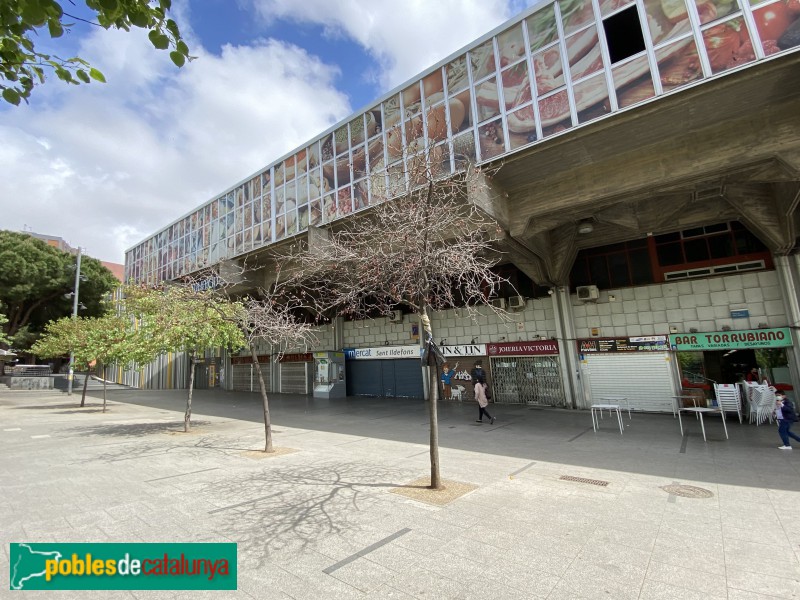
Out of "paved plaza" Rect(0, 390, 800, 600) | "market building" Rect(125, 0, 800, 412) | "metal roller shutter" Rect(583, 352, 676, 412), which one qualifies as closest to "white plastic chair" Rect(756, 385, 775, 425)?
"paved plaza" Rect(0, 390, 800, 600)

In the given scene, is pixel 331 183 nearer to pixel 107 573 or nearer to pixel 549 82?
pixel 549 82

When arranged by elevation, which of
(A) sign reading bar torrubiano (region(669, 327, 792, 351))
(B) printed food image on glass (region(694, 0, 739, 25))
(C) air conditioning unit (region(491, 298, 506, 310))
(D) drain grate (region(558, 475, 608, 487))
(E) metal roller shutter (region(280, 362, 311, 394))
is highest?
(B) printed food image on glass (region(694, 0, 739, 25))

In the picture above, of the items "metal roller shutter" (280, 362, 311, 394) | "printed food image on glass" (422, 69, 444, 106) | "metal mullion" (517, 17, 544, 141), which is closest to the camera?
"metal mullion" (517, 17, 544, 141)

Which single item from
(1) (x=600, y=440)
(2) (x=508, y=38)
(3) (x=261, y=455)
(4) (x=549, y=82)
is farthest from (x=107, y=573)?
(2) (x=508, y=38)

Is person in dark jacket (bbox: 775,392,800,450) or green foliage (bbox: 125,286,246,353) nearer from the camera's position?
person in dark jacket (bbox: 775,392,800,450)

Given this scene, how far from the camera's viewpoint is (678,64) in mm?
9375

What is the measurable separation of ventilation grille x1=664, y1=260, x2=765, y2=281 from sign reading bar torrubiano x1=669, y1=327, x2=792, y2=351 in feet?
7.18

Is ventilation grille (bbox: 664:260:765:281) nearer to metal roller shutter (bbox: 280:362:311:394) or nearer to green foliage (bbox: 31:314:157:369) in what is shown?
green foliage (bbox: 31:314:157:369)

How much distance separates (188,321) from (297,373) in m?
17.8

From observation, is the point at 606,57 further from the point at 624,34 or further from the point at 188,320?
the point at 188,320

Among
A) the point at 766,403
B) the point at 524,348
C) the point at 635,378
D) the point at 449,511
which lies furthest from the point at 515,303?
the point at 449,511

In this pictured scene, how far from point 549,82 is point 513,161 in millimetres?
2311

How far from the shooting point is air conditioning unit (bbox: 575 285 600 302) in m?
16.3

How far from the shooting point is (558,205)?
1260 centimetres
